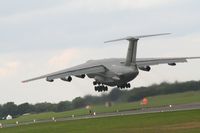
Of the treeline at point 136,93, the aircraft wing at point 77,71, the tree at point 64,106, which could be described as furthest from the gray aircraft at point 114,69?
the tree at point 64,106

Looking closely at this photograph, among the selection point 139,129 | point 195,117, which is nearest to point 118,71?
point 195,117

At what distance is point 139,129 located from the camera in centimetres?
5041

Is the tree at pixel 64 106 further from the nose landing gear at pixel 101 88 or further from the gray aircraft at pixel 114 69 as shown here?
the nose landing gear at pixel 101 88

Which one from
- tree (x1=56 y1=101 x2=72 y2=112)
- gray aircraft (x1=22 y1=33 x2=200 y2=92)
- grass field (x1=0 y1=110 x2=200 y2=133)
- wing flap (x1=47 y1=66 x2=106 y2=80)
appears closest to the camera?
grass field (x1=0 y1=110 x2=200 y2=133)

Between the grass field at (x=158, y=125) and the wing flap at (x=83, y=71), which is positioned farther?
the wing flap at (x=83, y=71)

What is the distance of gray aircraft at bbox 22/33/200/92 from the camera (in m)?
85.2

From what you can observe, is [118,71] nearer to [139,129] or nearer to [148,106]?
[148,106]

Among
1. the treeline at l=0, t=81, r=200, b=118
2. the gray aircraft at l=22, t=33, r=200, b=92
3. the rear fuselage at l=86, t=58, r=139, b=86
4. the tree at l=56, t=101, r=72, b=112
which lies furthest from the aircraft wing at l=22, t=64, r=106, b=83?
the tree at l=56, t=101, r=72, b=112

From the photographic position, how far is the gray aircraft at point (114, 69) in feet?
279

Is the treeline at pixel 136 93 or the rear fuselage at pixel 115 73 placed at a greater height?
the rear fuselage at pixel 115 73

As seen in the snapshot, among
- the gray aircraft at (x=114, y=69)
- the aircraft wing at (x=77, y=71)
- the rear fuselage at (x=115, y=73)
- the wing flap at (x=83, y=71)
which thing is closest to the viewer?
the rear fuselage at (x=115, y=73)

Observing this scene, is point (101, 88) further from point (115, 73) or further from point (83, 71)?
point (115, 73)

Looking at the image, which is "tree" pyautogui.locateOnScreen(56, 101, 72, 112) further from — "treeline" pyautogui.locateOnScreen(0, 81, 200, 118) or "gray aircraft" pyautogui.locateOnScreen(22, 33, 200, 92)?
"gray aircraft" pyautogui.locateOnScreen(22, 33, 200, 92)

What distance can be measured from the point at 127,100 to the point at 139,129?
3635 cm
